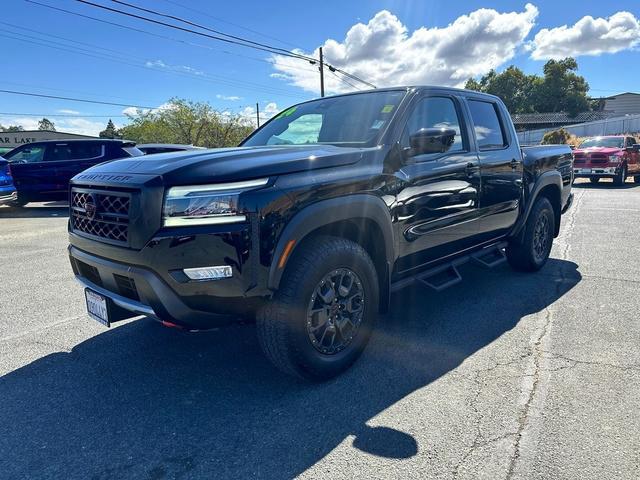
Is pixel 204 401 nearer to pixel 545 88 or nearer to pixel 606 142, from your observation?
pixel 606 142

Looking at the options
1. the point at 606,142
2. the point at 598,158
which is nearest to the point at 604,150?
the point at 598,158

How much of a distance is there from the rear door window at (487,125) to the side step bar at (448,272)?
3.39 ft

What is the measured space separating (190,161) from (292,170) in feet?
1.88

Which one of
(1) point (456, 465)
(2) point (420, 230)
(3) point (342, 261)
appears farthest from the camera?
(2) point (420, 230)

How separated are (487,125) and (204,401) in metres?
3.52

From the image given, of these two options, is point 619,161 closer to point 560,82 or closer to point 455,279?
point 455,279

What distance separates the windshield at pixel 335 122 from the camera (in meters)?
3.24

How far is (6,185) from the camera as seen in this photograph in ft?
34.7

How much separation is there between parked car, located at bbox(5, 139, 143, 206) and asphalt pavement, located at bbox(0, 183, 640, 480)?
788 centimetres

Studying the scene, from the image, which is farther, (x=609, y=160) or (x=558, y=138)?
(x=558, y=138)

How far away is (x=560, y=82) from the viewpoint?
6309cm

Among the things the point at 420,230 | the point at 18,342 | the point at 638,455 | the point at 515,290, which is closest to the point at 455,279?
the point at 420,230

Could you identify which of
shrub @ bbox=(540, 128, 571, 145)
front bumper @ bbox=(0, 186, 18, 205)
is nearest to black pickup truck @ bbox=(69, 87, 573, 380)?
front bumper @ bbox=(0, 186, 18, 205)

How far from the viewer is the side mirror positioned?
300 cm
